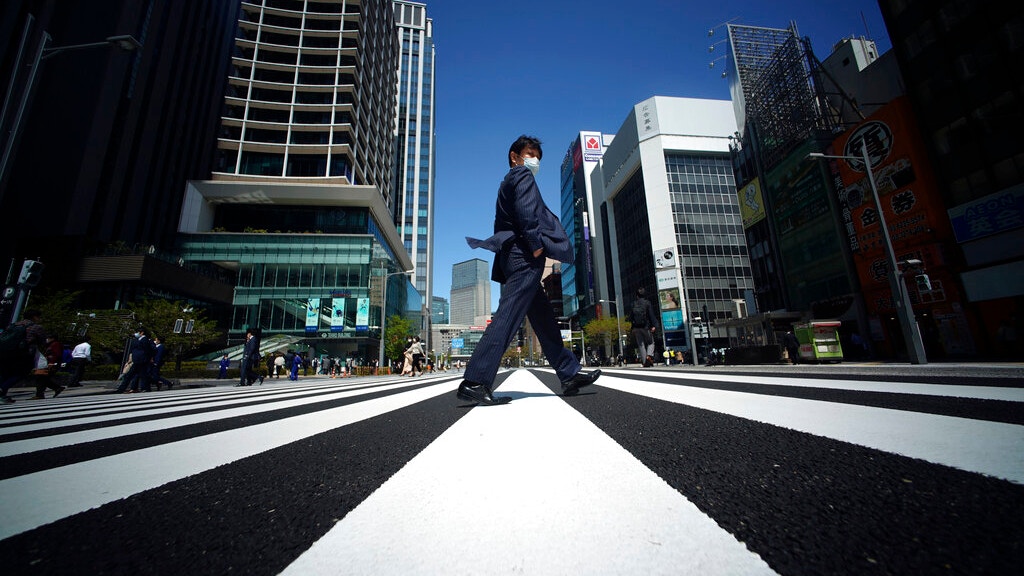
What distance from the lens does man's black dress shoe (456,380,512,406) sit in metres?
2.37

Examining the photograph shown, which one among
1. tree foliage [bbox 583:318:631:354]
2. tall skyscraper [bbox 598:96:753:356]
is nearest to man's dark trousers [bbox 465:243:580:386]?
tall skyscraper [bbox 598:96:753:356]

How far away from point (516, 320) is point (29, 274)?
1100 cm

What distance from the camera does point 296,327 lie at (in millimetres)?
29922

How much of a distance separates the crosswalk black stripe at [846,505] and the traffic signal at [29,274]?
473 inches

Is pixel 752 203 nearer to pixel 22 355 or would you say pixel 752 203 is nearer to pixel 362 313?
pixel 362 313

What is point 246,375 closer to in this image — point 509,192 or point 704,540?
point 509,192

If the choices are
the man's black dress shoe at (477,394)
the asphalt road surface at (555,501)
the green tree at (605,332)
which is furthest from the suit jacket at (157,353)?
→ the green tree at (605,332)

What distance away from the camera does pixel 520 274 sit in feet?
9.09

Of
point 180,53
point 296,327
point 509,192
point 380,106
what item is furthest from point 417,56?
point 509,192

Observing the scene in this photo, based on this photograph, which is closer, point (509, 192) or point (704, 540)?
point (704, 540)

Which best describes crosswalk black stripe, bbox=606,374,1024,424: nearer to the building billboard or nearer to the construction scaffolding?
the building billboard

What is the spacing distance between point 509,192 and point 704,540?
2.60 m

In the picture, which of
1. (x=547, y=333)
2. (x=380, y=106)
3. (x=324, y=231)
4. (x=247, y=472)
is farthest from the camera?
(x=380, y=106)

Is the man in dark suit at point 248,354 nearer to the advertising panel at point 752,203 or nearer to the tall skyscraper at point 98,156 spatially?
the tall skyscraper at point 98,156
